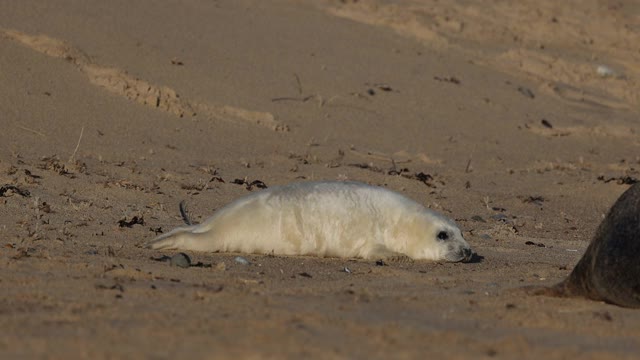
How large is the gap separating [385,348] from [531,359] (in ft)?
1.63

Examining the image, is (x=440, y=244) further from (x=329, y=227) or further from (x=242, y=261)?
(x=242, y=261)

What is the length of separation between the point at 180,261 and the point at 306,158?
5616mm

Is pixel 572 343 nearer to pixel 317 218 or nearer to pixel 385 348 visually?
pixel 385 348

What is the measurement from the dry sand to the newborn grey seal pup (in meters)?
0.16

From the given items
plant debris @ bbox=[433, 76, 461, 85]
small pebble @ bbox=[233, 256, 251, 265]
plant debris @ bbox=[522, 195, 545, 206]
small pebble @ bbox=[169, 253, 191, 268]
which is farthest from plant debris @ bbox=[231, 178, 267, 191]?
plant debris @ bbox=[433, 76, 461, 85]

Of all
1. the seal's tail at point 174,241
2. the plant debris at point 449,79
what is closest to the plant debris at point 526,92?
the plant debris at point 449,79

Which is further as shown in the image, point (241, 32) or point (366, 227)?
point (241, 32)

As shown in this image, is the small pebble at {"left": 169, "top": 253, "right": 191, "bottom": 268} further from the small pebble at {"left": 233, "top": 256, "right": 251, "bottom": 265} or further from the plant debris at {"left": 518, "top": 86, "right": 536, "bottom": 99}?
the plant debris at {"left": 518, "top": 86, "right": 536, "bottom": 99}

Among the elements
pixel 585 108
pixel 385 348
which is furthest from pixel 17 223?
pixel 585 108

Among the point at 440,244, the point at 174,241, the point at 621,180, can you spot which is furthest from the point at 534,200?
the point at 174,241

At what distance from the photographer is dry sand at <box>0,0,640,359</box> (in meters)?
4.59

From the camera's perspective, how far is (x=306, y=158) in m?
11.9

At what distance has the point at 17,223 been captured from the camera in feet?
24.3

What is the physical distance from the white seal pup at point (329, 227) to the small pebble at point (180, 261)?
2.05 feet
